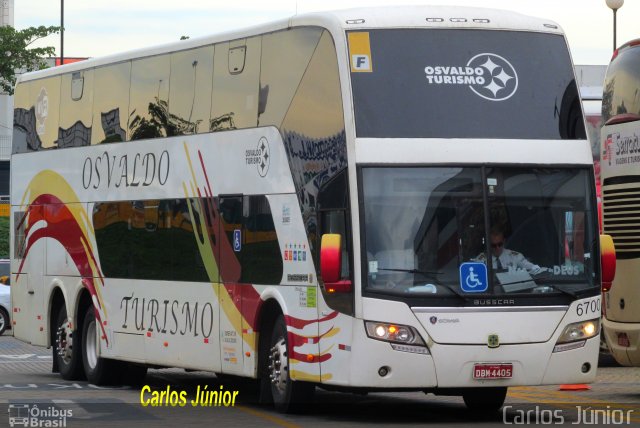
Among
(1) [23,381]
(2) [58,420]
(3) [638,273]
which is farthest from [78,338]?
(3) [638,273]

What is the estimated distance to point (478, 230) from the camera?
Answer: 1441 cm

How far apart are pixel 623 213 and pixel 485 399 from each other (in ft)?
9.58

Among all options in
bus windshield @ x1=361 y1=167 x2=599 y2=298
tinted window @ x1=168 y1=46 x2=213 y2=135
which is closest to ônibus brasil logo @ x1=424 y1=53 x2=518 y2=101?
bus windshield @ x1=361 y1=167 x2=599 y2=298

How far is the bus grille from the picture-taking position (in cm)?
1730

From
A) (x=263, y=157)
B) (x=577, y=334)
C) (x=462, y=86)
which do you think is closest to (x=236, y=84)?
(x=263, y=157)

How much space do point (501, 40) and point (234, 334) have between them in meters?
4.26

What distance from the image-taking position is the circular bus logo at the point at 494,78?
14828 millimetres

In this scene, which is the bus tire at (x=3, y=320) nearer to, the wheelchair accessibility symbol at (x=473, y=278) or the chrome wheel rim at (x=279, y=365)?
the chrome wheel rim at (x=279, y=365)

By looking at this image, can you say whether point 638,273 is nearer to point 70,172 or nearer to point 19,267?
point 70,172

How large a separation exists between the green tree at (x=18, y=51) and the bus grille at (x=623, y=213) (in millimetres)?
49414

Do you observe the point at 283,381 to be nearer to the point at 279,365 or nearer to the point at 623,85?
the point at 279,365

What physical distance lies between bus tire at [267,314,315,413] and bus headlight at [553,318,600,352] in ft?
8.12

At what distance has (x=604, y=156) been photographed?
1828 cm

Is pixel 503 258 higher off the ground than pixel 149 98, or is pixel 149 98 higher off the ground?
pixel 149 98
